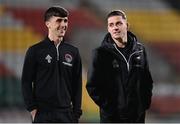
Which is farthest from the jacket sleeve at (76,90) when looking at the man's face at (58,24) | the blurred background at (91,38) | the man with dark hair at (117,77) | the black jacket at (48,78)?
the blurred background at (91,38)

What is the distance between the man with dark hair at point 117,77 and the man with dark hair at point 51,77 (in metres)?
0.21

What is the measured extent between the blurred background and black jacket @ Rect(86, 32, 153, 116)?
5.32m

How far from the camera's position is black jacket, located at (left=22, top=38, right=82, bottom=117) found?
14.0 feet

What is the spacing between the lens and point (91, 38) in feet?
37.8

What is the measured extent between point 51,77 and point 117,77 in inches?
19.6

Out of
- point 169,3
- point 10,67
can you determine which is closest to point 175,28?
point 169,3

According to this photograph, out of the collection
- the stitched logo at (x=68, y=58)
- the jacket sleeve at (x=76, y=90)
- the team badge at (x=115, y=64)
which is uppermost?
the stitched logo at (x=68, y=58)

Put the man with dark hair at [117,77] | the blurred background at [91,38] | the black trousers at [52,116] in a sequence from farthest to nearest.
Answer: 1. the blurred background at [91,38]
2. the black trousers at [52,116]
3. the man with dark hair at [117,77]

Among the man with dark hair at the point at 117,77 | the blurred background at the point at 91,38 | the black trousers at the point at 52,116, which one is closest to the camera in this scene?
the man with dark hair at the point at 117,77

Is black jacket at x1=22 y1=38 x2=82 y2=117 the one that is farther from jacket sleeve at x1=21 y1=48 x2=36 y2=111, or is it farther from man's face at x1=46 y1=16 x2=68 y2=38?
man's face at x1=46 y1=16 x2=68 y2=38

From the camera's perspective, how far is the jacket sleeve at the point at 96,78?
421 centimetres

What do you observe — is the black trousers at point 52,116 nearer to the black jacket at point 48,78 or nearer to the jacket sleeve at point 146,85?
the black jacket at point 48,78

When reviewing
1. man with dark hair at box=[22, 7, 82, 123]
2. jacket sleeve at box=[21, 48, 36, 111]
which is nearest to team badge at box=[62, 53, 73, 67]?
man with dark hair at box=[22, 7, 82, 123]

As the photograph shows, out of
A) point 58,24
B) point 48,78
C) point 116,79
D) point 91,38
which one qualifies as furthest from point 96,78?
point 91,38
